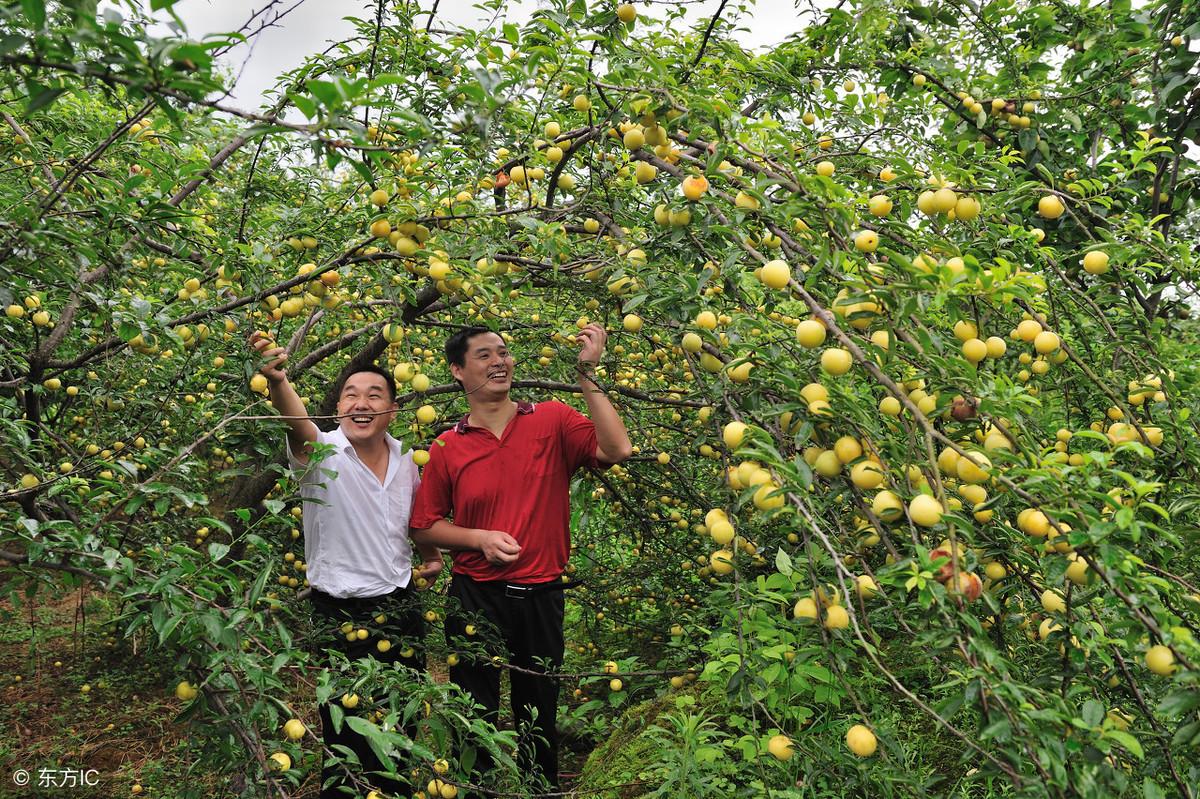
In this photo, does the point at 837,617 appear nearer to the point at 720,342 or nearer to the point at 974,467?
the point at 974,467

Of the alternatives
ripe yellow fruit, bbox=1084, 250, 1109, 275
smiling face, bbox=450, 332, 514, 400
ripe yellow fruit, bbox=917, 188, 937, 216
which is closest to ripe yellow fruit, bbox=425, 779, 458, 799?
smiling face, bbox=450, 332, 514, 400

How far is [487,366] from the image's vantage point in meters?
3.20

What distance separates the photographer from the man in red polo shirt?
319 cm

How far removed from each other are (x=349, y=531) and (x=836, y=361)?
81.6 inches

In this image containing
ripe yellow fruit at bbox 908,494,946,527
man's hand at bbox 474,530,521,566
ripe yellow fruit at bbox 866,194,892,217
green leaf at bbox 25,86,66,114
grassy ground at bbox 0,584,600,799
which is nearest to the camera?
green leaf at bbox 25,86,66,114

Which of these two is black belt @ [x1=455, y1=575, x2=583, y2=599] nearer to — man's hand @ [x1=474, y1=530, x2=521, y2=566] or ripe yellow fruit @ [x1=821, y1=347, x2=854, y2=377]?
man's hand @ [x1=474, y1=530, x2=521, y2=566]

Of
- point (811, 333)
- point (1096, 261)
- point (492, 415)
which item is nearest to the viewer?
point (811, 333)

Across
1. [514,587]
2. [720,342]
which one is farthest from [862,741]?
[514,587]

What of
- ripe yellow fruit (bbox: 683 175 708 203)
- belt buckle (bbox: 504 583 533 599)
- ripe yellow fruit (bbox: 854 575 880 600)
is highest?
ripe yellow fruit (bbox: 683 175 708 203)

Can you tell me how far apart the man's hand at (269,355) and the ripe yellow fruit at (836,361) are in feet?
6.20

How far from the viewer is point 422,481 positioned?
3.25 metres

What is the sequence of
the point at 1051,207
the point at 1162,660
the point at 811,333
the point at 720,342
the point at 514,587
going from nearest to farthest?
the point at 1162,660, the point at 811,333, the point at 720,342, the point at 1051,207, the point at 514,587

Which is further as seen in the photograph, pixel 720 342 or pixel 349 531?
pixel 349 531

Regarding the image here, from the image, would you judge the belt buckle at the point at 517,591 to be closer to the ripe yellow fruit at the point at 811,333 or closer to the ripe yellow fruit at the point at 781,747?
the ripe yellow fruit at the point at 781,747
